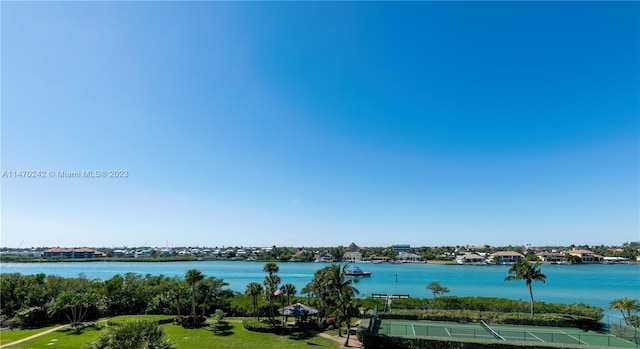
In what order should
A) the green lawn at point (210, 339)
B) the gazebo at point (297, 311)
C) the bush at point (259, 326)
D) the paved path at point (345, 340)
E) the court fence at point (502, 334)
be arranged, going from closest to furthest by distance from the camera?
the court fence at point (502, 334)
the green lawn at point (210, 339)
the paved path at point (345, 340)
the bush at point (259, 326)
the gazebo at point (297, 311)

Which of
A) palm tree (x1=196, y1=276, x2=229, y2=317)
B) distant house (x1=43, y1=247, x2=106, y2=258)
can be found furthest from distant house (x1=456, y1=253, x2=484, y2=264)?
distant house (x1=43, y1=247, x2=106, y2=258)

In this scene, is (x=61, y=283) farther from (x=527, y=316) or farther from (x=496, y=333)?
(x=527, y=316)

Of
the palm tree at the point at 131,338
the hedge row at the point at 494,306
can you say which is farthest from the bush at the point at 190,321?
the palm tree at the point at 131,338

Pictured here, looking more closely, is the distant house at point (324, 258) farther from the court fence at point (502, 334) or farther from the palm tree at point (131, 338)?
the palm tree at point (131, 338)

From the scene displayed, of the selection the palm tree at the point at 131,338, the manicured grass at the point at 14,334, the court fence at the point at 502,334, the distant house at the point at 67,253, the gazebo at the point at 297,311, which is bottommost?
the distant house at the point at 67,253

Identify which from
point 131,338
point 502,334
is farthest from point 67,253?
point 502,334

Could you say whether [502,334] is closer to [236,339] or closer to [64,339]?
[236,339]
